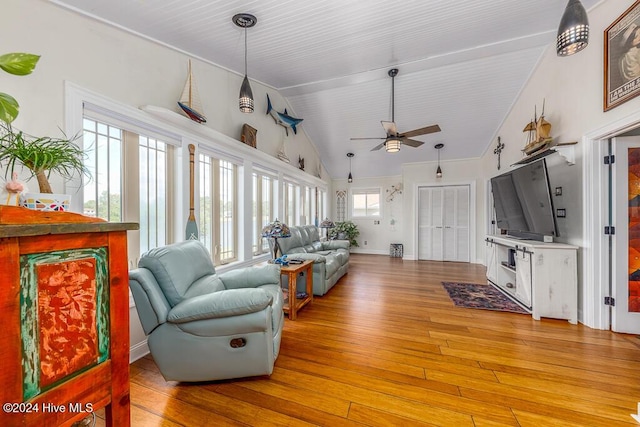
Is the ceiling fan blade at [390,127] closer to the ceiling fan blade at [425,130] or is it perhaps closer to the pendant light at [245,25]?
the ceiling fan blade at [425,130]

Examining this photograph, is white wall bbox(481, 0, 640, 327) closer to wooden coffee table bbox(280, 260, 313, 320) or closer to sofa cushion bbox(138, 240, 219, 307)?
wooden coffee table bbox(280, 260, 313, 320)

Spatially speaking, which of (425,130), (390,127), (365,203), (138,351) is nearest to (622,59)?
(425,130)

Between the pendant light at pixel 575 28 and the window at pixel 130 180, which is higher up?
the pendant light at pixel 575 28

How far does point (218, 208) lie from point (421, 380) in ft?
9.24

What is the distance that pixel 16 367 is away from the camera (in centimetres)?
68

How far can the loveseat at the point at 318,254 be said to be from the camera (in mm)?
3668

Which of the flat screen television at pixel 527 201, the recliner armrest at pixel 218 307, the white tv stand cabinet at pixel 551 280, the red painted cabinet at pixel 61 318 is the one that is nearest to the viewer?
the red painted cabinet at pixel 61 318

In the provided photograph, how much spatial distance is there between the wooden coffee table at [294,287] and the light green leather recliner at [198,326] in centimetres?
105

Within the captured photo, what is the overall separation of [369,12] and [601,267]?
3.46m

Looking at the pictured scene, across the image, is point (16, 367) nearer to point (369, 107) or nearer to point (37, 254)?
point (37, 254)

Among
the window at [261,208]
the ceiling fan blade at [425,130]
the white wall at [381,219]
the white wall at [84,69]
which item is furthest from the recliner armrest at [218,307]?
the white wall at [381,219]

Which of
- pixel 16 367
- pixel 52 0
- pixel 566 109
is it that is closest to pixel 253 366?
pixel 16 367

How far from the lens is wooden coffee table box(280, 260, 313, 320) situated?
289 centimetres

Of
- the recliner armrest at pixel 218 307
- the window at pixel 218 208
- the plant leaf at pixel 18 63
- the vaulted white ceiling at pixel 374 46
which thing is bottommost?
the recliner armrest at pixel 218 307
